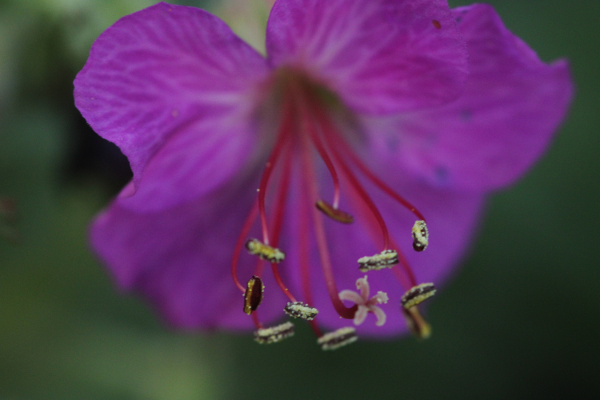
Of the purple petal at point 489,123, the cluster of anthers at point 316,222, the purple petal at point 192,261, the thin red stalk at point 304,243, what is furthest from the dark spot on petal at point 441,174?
the purple petal at point 192,261

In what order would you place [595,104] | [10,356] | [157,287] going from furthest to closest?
[595,104] < [10,356] < [157,287]

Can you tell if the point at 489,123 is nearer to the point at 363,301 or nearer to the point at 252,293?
the point at 363,301

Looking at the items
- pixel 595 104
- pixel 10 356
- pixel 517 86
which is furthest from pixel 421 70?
pixel 10 356

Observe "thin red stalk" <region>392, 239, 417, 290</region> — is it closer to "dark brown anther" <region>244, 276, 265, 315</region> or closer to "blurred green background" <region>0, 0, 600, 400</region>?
"dark brown anther" <region>244, 276, 265, 315</region>

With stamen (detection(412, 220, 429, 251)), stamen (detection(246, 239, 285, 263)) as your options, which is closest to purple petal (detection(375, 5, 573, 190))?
stamen (detection(412, 220, 429, 251))

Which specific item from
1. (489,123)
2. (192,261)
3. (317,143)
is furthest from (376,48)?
(192,261)

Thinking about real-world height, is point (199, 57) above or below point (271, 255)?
above

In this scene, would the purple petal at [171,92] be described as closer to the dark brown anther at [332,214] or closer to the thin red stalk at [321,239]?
the thin red stalk at [321,239]

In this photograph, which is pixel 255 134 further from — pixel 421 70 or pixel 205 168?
pixel 421 70
